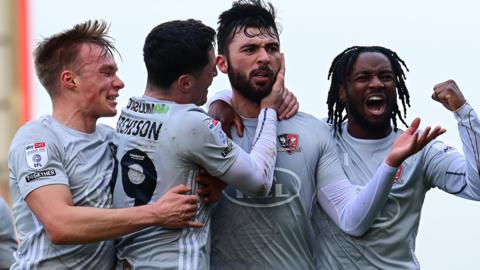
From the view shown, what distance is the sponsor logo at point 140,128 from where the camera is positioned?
448 cm

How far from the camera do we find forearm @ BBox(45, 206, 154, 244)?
4323 mm

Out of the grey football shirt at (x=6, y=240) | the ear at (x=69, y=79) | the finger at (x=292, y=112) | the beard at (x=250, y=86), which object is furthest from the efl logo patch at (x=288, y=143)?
the grey football shirt at (x=6, y=240)

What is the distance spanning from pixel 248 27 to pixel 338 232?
1108 mm

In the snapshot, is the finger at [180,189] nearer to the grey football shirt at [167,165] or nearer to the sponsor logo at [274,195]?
the grey football shirt at [167,165]

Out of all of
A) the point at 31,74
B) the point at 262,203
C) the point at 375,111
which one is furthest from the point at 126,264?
the point at 31,74

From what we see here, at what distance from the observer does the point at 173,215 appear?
4359mm

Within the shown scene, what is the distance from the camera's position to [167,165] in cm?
444

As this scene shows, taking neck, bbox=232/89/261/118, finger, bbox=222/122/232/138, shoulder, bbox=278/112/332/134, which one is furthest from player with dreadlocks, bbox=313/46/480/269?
finger, bbox=222/122/232/138

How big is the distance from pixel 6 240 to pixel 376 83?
2.28 m

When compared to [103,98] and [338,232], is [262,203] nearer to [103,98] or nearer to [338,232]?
[338,232]

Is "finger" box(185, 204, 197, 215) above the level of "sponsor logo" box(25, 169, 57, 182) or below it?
below

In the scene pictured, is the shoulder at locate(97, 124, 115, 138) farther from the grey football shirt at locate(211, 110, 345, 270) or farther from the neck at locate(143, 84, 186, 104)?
the grey football shirt at locate(211, 110, 345, 270)

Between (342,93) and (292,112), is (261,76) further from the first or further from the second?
(342,93)

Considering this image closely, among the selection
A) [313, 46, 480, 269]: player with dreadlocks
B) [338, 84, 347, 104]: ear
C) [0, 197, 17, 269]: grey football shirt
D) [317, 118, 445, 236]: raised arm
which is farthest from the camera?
[0, 197, 17, 269]: grey football shirt
